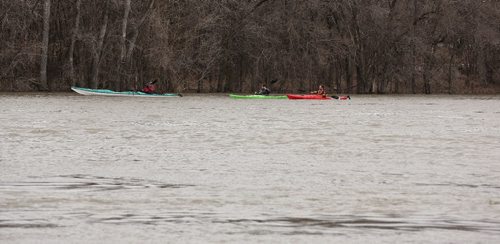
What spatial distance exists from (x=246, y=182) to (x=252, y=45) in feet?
164

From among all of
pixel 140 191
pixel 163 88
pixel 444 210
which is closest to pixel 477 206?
pixel 444 210

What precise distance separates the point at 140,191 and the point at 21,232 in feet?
12.6

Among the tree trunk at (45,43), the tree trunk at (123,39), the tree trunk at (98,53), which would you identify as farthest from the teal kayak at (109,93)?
the tree trunk at (123,39)

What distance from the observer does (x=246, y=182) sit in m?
17.1

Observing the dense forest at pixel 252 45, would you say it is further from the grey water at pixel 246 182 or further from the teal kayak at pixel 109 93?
the grey water at pixel 246 182

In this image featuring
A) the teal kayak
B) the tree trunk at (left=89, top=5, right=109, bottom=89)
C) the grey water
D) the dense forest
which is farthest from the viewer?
the dense forest

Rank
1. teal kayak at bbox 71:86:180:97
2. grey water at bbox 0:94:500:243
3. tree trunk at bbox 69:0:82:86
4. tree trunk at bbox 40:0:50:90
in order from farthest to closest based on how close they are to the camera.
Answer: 1. tree trunk at bbox 69:0:82:86
2. tree trunk at bbox 40:0:50:90
3. teal kayak at bbox 71:86:180:97
4. grey water at bbox 0:94:500:243

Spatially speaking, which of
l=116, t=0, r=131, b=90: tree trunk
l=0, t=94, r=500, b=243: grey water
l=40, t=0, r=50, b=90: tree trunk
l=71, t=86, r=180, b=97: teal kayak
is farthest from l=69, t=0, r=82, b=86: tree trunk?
l=0, t=94, r=500, b=243: grey water

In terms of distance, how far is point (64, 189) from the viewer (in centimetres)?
1562

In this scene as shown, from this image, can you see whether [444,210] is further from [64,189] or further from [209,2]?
[209,2]

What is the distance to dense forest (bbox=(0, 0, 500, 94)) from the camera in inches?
2413

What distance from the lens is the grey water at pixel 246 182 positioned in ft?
39.6

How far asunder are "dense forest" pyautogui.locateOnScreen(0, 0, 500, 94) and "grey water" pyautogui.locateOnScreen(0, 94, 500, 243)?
26.0 metres

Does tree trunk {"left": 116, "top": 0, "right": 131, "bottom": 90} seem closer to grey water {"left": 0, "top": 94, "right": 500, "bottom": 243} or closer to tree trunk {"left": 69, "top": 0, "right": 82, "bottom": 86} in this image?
tree trunk {"left": 69, "top": 0, "right": 82, "bottom": 86}
